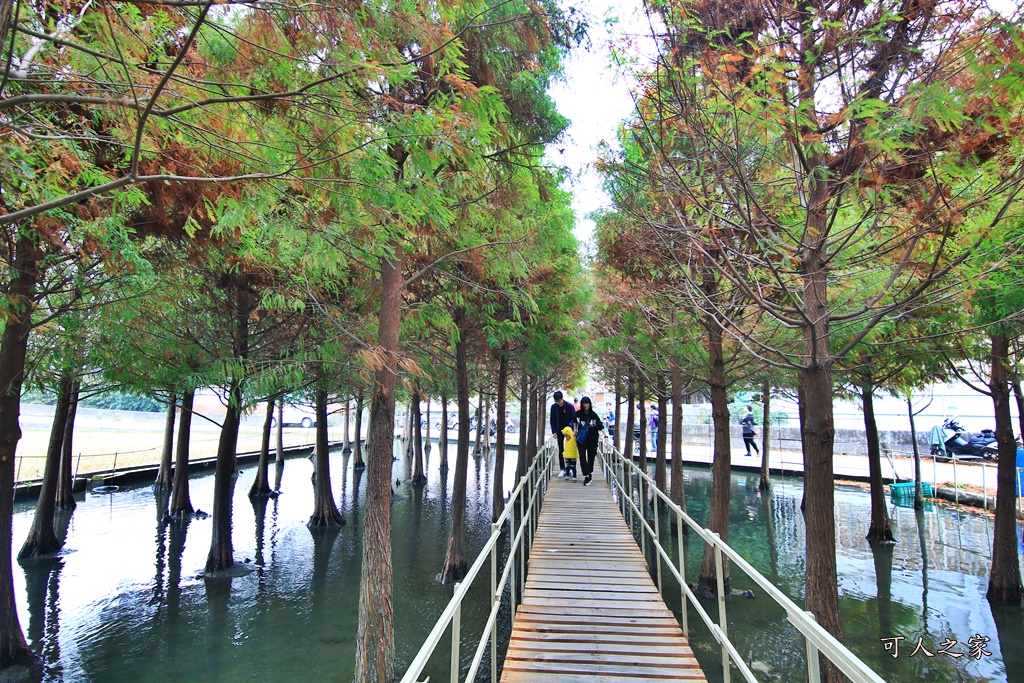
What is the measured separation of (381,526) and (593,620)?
3.11 meters

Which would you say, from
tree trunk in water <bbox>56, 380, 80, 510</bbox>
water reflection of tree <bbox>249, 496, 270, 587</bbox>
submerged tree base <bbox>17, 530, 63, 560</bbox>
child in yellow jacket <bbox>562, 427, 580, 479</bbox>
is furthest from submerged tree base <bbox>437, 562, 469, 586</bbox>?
tree trunk in water <bbox>56, 380, 80, 510</bbox>

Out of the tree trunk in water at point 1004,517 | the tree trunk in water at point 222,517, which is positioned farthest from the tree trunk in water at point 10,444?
the tree trunk in water at point 1004,517

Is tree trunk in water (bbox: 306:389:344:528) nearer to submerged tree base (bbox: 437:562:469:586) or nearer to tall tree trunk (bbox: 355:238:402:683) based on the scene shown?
submerged tree base (bbox: 437:562:469:586)

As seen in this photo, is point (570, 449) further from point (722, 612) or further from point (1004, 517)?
point (722, 612)

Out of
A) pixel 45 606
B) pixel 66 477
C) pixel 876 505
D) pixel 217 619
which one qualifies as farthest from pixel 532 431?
pixel 45 606

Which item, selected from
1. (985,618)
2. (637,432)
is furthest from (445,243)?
(637,432)

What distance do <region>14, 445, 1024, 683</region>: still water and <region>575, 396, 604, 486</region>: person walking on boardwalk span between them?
3.25 m

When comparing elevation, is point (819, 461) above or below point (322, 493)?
above

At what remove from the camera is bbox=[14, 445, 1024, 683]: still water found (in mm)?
8445

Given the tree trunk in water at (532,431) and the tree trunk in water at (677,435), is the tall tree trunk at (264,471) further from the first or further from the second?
the tree trunk in water at (677,435)

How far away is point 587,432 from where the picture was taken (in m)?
12.3

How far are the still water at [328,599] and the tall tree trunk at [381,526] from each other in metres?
1.72

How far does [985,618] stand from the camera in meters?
10.1

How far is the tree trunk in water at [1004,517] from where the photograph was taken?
10398 mm
